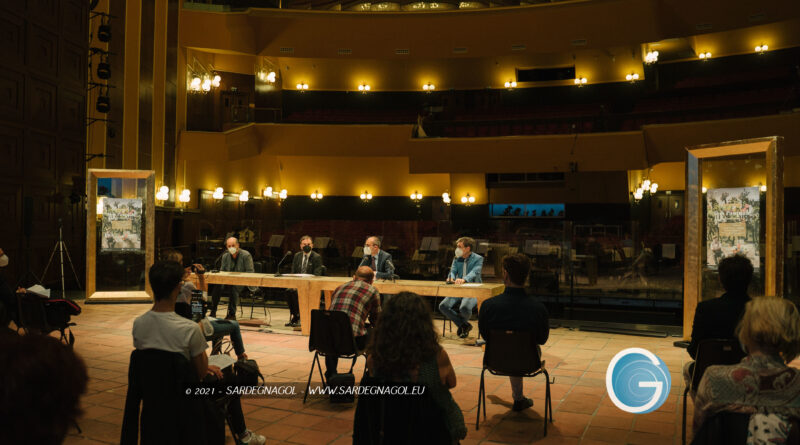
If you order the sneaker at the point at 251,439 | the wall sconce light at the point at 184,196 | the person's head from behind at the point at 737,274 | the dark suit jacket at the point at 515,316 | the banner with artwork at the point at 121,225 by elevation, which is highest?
the wall sconce light at the point at 184,196

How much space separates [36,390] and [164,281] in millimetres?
1896

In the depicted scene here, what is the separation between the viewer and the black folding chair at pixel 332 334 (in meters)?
4.38

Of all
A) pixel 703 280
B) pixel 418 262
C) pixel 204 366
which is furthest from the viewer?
pixel 418 262

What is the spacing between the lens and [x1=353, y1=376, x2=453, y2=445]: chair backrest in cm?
233

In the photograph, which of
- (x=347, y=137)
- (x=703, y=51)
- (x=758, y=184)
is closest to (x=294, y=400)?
(x=758, y=184)

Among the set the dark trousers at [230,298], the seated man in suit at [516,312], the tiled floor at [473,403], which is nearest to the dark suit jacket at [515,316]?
the seated man in suit at [516,312]

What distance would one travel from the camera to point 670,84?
635 inches

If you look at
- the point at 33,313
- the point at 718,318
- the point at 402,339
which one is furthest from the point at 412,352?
the point at 33,313

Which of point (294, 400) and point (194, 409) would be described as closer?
point (194, 409)

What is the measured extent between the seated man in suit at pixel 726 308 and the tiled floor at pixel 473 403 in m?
0.81

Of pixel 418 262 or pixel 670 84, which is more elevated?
pixel 670 84

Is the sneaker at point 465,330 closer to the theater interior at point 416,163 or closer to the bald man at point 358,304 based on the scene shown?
the theater interior at point 416,163

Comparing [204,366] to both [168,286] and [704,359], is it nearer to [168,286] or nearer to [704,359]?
[168,286]

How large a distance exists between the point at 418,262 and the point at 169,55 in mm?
7452
